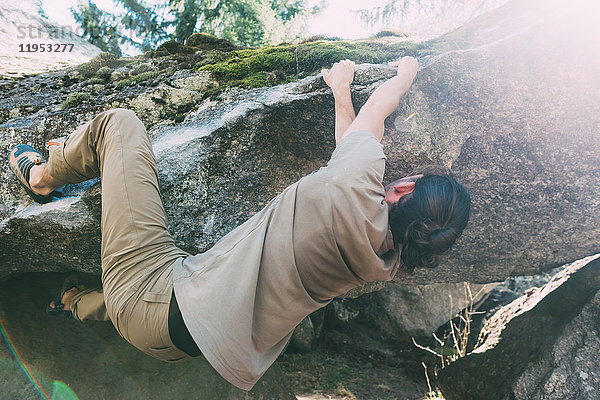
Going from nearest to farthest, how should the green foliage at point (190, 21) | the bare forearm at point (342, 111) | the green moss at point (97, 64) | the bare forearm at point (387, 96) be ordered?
the bare forearm at point (387, 96) < the bare forearm at point (342, 111) < the green moss at point (97, 64) < the green foliage at point (190, 21)

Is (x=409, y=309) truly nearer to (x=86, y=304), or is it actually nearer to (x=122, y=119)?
(x=86, y=304)

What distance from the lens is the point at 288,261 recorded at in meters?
2.27

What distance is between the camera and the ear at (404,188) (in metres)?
2.60

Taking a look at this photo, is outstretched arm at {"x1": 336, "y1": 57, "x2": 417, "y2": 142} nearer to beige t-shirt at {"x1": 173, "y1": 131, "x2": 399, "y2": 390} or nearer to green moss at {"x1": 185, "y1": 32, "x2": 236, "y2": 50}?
beige t-shirt at {"x1": 173, "y1": 131, "x2": 399, "y2": 390}

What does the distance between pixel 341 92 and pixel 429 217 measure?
48.6 inches

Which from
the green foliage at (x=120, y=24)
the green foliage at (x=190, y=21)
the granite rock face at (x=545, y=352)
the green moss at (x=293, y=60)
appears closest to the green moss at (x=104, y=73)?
the green moss at (x=293, y=60)

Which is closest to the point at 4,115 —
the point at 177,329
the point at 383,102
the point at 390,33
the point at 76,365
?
the point at 76,365

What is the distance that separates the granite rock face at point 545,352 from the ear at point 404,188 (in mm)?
2266

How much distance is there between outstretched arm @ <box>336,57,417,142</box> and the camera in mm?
2738

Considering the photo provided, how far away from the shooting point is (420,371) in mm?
A: 6457

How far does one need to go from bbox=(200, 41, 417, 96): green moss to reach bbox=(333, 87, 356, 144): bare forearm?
2.20 ft

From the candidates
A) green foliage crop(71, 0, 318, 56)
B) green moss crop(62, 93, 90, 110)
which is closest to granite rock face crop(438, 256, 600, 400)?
green moss crop(62, 93, 90, 110)

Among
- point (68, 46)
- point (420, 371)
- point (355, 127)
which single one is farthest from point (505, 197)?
point (68, 46)

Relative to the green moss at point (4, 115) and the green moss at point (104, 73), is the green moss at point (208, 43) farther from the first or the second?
the green moss at point (4, 115)
